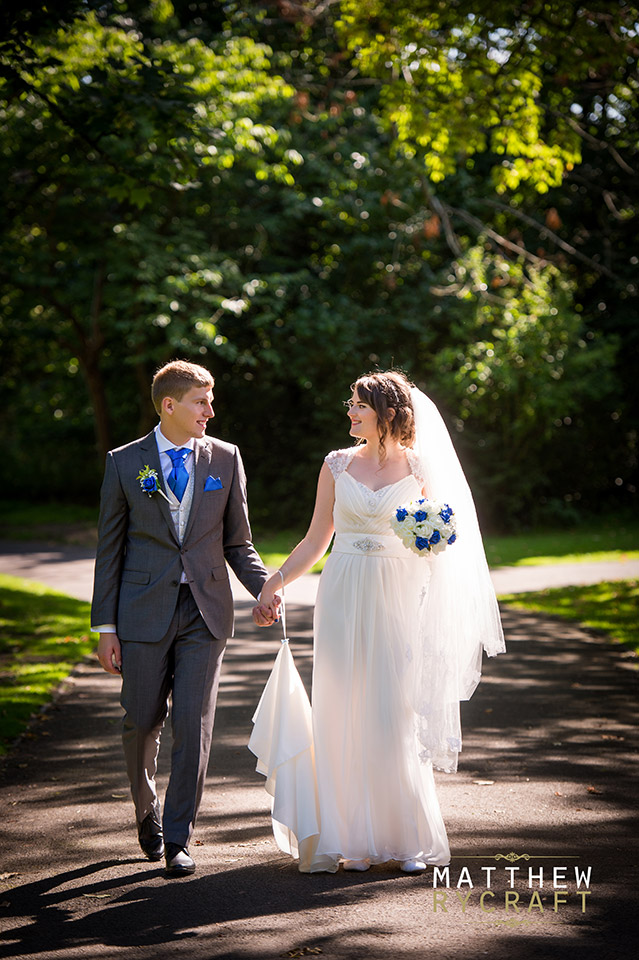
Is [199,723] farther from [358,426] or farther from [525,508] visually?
[525,508]

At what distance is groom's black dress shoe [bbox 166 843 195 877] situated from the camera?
4738 mm

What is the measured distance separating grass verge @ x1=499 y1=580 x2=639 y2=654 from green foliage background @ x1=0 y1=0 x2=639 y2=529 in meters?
6.22

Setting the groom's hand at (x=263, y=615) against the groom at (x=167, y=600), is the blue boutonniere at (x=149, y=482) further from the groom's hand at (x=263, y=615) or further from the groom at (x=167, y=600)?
the groom's hand at (x=263, y=615)

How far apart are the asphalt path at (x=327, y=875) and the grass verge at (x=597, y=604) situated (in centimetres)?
357

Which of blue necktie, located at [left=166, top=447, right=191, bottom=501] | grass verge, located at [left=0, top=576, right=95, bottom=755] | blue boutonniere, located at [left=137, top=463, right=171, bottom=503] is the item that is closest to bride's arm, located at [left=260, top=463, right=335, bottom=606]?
blue necktie, located at [left=166, top=447, right=191, bottom=501]

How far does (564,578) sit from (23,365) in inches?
820

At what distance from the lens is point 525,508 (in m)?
24.4

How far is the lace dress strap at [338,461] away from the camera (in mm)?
5211

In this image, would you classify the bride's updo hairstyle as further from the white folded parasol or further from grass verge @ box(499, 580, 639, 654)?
grass verge @ box(499, 580, 639, 654)

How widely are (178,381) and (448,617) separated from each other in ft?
5.75

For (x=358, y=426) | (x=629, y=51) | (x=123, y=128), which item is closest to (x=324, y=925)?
(x=358, y=426)

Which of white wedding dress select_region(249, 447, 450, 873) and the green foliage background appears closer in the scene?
white wedding dress select_region(249, 447, 450, 873)

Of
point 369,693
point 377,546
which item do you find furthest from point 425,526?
point 369,693

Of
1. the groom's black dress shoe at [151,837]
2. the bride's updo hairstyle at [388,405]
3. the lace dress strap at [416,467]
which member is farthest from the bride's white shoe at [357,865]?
the bride's updo hairstyle at [388,405]
